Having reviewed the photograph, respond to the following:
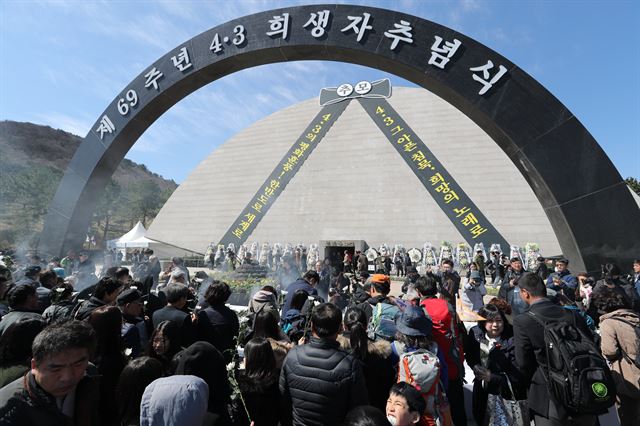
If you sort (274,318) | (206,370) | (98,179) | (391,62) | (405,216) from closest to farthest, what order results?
(206,370) → (274,318) → (391,62) → (98,179) → (405,216)

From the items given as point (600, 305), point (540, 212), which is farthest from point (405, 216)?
point (600, 305)

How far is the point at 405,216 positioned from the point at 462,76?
682 inches

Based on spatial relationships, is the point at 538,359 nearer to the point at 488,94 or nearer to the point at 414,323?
the point at 414,323

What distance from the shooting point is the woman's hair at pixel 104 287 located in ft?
11.7

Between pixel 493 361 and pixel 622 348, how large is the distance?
1097 mm

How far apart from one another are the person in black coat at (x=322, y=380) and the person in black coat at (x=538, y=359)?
1217 millimetres

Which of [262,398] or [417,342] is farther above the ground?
[417,342]

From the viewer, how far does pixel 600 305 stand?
3.17m

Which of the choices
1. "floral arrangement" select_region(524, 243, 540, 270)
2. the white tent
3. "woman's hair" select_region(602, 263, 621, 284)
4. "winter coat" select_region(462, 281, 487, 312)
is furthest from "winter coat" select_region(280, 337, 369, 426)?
the white tent

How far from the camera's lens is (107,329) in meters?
2.50

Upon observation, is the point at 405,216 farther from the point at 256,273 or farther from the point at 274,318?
the point at 274,318

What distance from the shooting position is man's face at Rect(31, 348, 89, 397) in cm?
156

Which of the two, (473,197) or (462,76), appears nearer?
(462,76)

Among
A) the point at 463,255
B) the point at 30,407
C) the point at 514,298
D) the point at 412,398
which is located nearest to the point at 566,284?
the point at 514,298
